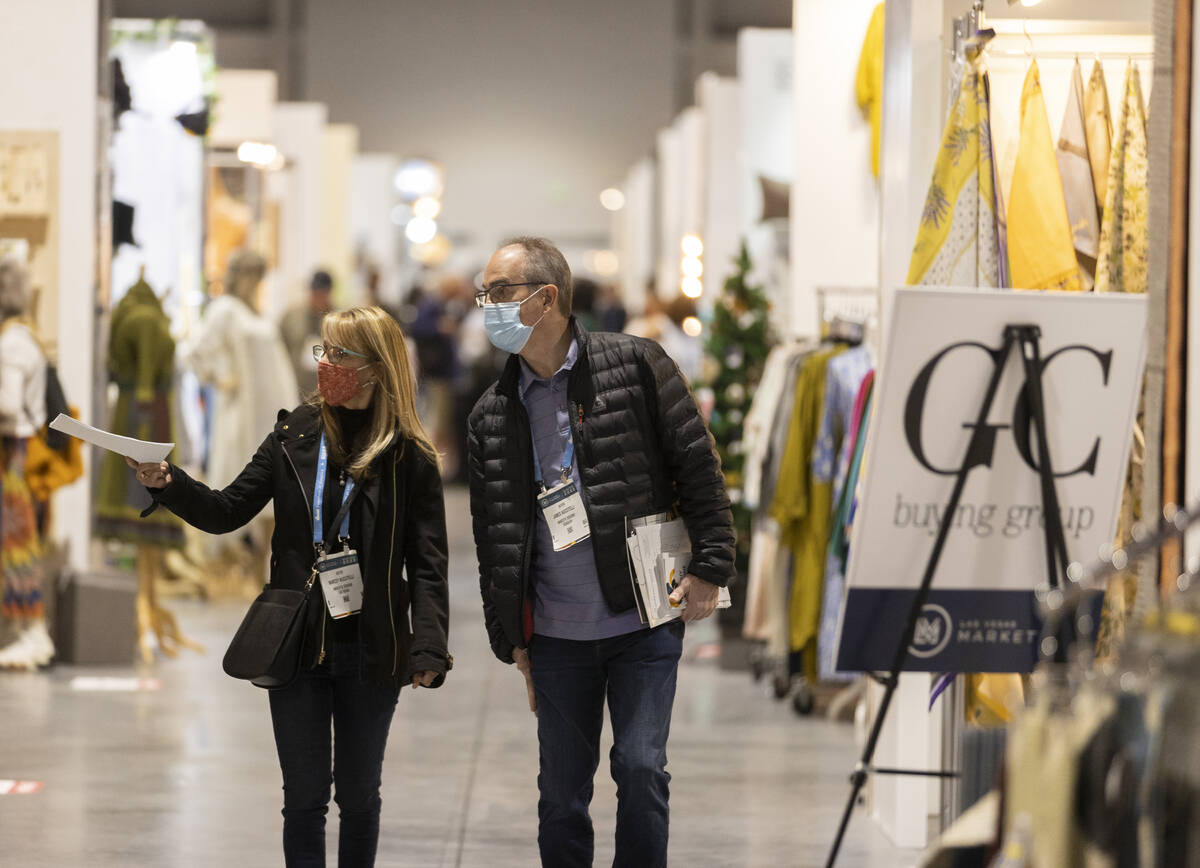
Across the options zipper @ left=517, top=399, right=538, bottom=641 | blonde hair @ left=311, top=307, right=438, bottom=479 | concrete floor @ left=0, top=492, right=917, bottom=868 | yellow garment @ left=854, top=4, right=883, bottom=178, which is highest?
yellow garment @ left=854, top=4, right=883, bottom=178

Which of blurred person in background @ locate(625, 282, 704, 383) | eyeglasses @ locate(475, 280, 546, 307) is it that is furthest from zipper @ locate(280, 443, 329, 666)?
blurred person in background @ locate(625, 282, 704, 383)

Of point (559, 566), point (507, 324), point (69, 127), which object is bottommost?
point (559, 566)

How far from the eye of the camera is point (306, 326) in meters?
11.3

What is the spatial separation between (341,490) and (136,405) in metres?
4.60

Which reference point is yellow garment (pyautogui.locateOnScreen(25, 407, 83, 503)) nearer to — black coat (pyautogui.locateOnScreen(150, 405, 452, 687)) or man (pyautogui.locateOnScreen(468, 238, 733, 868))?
black coat (pyautogui.locateOnScreen(150, 405, 452, 687))

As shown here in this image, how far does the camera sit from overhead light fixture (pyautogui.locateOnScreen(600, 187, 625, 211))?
30.0 meters

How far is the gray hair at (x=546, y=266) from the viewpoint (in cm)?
344

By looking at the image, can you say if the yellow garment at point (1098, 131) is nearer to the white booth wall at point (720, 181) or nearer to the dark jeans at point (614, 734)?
the dark jeans at point (614, 734)

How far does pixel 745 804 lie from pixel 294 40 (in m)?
23.2

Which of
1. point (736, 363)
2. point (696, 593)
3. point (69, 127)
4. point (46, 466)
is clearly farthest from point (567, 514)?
point (69, 127)

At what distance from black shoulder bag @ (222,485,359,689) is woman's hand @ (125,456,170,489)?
30cm

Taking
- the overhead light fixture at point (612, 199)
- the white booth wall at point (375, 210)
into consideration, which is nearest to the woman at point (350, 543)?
the white booth wall at point (375, 210)

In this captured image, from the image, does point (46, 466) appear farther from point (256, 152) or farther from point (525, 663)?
point (256, 152)

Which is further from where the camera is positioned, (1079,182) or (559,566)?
(1079,182)
